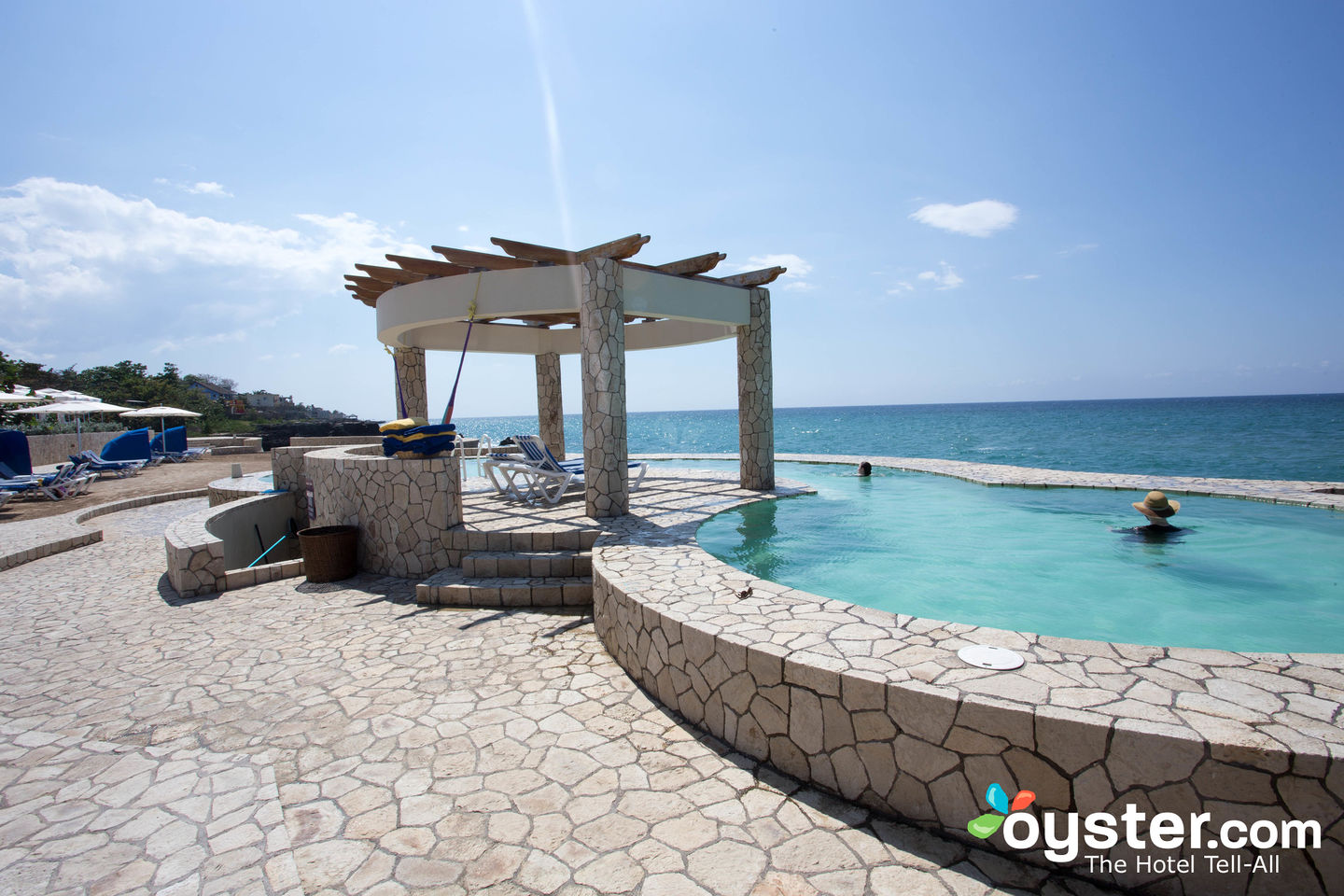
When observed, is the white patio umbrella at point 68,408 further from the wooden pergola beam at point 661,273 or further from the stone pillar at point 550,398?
the wooden pergola beam at point 661,273

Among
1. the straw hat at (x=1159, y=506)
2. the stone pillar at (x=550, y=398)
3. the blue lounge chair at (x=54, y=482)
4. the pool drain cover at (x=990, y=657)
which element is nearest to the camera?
the pool drain cover at (x=990, y=657)

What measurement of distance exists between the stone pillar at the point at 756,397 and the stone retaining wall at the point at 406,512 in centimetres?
498

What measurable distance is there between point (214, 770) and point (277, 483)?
9060mm

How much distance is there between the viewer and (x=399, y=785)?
3156mm

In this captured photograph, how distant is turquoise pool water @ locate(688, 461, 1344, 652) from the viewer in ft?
15.1

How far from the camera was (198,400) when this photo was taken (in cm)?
3997

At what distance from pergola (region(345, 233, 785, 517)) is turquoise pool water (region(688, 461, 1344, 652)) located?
1634 mm

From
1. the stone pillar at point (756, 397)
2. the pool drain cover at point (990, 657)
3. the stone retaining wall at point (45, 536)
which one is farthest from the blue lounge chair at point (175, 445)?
the pool drain cover at point (990, 657)

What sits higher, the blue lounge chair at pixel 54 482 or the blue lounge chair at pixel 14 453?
the blue lounge chair at pixel 14 453

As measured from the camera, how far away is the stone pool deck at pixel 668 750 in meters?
2.42

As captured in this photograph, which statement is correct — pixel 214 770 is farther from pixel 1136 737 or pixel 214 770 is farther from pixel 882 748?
pixel 1136 737

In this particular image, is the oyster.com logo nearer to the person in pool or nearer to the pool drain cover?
the pool drain cover

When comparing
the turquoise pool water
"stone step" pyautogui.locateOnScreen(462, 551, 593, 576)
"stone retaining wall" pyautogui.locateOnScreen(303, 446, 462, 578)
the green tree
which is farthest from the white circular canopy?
the green tree

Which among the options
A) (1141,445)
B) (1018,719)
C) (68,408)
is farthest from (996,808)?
(1141,445)
